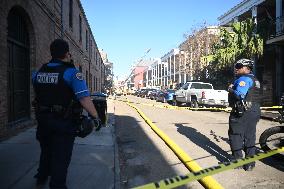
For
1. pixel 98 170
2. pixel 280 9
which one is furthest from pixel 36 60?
pixel 280 9

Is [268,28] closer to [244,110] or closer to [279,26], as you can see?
[279,26]

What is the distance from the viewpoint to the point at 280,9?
24.0m

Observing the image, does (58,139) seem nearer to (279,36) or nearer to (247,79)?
(247,79)

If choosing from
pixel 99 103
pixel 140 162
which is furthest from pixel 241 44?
pixel 140 162

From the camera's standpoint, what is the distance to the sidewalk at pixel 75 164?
5215 mm

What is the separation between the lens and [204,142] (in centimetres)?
922

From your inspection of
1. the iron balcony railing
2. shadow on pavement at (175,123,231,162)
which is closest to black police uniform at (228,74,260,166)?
shadow on pavement at (175,123,231,162)

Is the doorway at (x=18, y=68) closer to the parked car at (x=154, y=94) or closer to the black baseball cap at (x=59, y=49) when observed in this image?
the black baseball cap at (x=59, y=49)

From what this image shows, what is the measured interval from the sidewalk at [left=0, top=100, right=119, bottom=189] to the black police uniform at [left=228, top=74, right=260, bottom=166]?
7.04ft

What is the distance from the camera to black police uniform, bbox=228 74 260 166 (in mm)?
5938

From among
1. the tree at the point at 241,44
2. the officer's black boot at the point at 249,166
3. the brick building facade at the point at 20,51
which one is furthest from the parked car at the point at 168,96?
the officer's black boot at the point at 249,166

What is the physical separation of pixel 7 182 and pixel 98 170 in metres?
1.52

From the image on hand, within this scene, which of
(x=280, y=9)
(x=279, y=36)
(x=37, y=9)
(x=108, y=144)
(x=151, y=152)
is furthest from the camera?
(x=280, y=9)

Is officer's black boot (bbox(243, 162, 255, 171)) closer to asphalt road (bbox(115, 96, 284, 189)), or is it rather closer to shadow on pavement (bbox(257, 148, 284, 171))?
asphalt road (bbox(115, 96, 284, 189))
